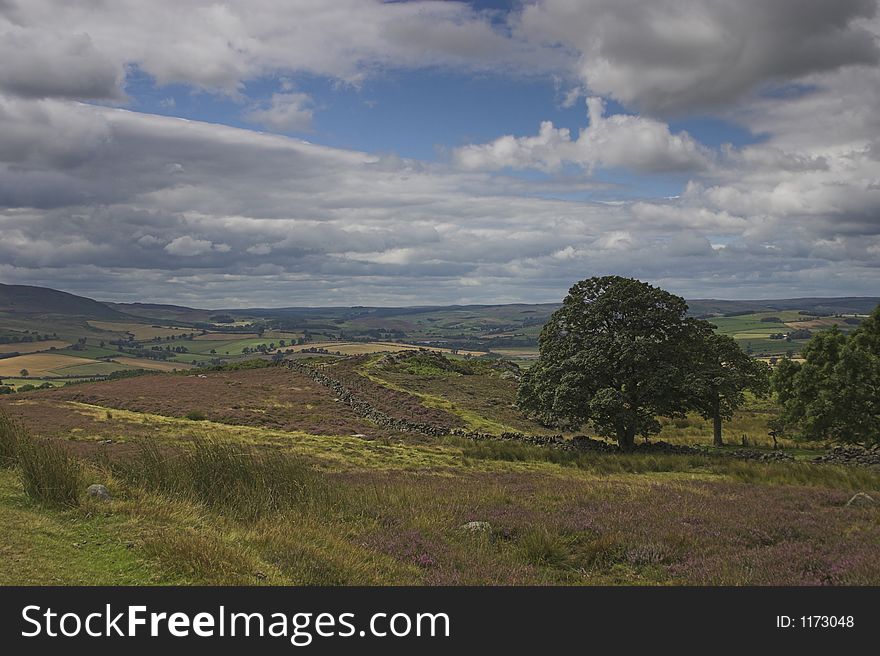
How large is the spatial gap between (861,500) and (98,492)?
19.7 meters

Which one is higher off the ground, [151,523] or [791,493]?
[151,523]

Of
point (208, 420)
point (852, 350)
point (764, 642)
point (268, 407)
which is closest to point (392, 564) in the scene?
point (764, 642)

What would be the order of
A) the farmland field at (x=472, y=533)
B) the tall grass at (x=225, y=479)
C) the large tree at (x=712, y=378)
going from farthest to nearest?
1. the large tree at (x=712, y=378)
2. the tall grass at (x=225, y=479)
3. the farmland field at (x=472, y=533)

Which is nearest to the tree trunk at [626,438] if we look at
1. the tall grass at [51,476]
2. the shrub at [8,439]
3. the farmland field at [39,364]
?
the tall grass at [51,476]

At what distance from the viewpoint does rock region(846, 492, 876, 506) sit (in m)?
16.5

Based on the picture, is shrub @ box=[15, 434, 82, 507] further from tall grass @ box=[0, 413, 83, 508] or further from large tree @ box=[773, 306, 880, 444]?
large tree @ box=[773, 306, 880, 444]

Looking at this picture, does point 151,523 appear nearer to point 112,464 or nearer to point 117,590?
point 117,590

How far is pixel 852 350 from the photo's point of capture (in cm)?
3338

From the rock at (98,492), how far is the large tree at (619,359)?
933 inches

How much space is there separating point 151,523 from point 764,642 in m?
9.96

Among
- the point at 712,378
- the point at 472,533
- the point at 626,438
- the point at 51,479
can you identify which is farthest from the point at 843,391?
the point at 51,479

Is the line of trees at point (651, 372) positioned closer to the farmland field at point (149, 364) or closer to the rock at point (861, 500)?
the rock at point (861, 500)

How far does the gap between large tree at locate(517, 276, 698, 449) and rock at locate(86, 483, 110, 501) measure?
933 inches

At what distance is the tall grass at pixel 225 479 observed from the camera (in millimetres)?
13547
